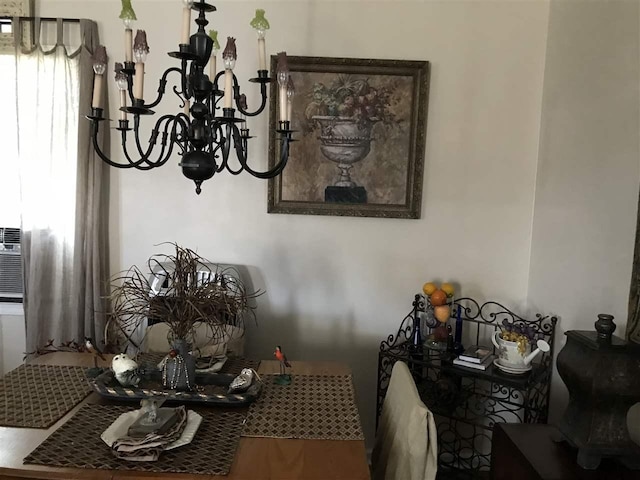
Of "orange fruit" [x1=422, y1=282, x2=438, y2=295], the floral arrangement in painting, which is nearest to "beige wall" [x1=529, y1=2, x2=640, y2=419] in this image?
"orange fruit" [x1=422, y1=282, x2=438, y2=295]

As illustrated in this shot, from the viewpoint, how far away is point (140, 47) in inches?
57.9

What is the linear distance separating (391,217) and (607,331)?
1371 millimetres

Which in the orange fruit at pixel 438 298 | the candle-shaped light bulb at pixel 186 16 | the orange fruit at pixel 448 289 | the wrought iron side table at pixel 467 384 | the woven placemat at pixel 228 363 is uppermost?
the candle-shaped light bulb at pixel 186 16

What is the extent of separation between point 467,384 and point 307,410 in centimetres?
132

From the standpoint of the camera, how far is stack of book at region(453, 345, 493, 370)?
227cm

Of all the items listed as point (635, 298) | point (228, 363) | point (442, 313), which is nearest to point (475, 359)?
point (442, 313)

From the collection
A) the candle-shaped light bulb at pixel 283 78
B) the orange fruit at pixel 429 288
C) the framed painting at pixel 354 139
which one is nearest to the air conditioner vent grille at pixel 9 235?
the framed painting at pixel 354 139

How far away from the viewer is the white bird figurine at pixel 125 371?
172 centimetres

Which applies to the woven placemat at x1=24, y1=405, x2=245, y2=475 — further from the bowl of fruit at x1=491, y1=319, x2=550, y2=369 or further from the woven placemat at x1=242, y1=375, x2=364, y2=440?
the bowl of fruit at x1=491, y1=319, x2=550, y2=369

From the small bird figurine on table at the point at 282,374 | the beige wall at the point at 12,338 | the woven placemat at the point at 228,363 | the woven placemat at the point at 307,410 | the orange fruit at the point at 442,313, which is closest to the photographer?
the woven placemat at the point at 307,410

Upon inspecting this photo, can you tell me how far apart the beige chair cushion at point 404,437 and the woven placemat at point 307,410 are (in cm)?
13

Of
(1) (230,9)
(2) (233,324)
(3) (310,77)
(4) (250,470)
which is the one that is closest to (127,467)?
(4) (250,470)

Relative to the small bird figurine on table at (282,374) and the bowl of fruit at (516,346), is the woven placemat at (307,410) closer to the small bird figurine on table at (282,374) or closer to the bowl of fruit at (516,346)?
the small bird figurine on table at (282,374)

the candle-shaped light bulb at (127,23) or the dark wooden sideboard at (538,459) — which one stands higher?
the candle-shaped light bulb at (127,23)
